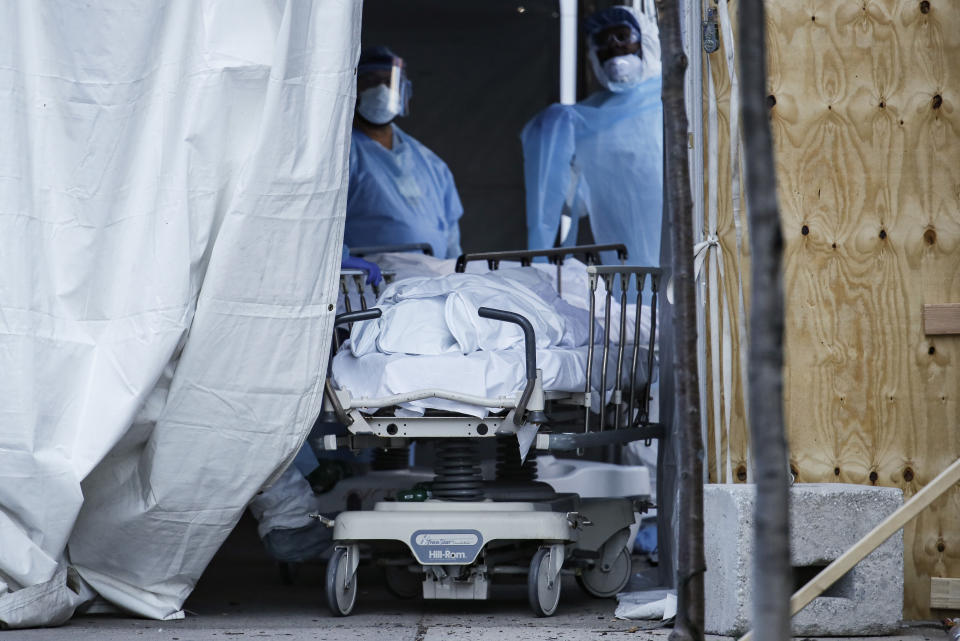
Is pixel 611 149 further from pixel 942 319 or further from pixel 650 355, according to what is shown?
pixel 942 319

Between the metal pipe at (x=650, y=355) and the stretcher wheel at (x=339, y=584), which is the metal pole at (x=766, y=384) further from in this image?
the metal pipe at (x=650, y=355)

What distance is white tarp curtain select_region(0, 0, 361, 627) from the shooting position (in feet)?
11.6

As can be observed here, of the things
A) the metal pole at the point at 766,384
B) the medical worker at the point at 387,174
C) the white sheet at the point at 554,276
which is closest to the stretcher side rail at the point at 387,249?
the white sheet at the point at 554,276

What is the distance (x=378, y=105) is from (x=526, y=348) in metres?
3.08

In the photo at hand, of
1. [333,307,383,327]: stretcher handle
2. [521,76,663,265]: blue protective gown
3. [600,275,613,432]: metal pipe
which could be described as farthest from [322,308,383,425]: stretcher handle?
[521,76,663,265]: blue protective gown

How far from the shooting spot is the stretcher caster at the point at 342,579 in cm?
378

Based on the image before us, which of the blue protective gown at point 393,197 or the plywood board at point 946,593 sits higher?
the blue protective gown at point 393,197

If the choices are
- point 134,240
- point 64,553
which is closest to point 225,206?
point 134,240

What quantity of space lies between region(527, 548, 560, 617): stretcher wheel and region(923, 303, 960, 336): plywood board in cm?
133

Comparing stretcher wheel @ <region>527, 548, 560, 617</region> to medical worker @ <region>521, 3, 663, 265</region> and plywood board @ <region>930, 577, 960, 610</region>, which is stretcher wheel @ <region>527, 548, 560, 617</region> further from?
medical worker @ <region>521, 3, 663, 265</region>

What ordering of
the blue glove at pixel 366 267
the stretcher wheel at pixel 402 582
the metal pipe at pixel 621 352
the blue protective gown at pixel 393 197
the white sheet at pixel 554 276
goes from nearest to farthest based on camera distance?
1. the metal pipe at pixel 621 352
2. the stretcher wheel at pixel 402 582
3. the blue glove at pixel 366 267
4. the white sheet at pixel 554 276
5. the blue protective gown at pixel 393 197

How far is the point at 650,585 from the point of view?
4.34 metres

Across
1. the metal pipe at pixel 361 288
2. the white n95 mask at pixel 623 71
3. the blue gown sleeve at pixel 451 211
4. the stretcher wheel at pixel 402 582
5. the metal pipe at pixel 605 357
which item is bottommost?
the stretcher wheel at pixel 402 582

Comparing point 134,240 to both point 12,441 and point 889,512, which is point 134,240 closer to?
point 12,441
